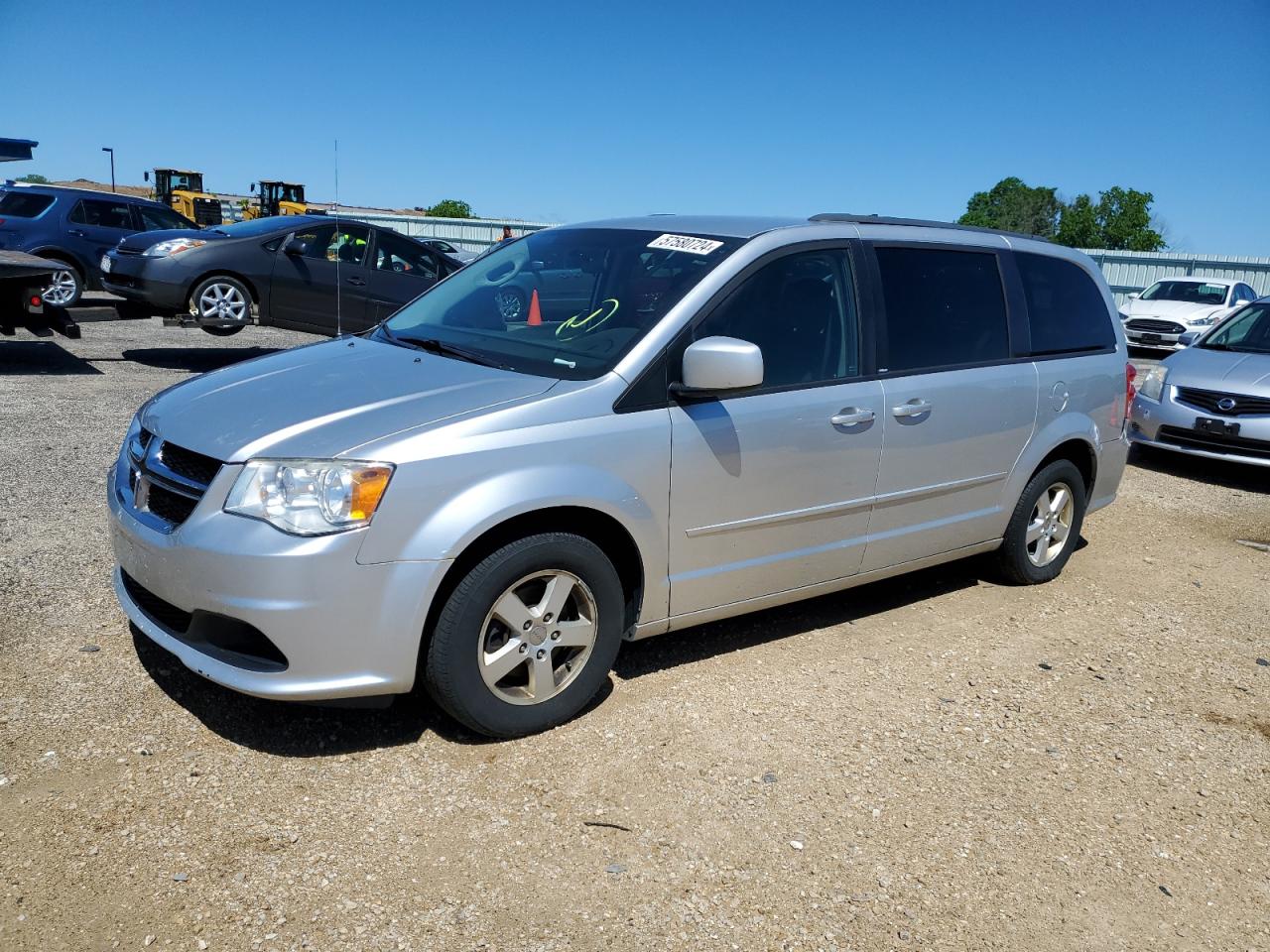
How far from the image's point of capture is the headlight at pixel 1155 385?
30.1 ft

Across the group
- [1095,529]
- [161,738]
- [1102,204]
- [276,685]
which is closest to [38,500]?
[161,738]

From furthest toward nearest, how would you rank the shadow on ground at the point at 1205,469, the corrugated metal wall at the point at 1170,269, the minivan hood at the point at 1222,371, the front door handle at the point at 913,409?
the corrugated metal wall at the point at 1170,269
the shadow on ground at the point at 1205,469
the minivan hood at the point at 1222,371
the front door handle at the point at 913,409

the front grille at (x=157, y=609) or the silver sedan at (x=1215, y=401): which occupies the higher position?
the silver sedan at (x=1215, y=401)

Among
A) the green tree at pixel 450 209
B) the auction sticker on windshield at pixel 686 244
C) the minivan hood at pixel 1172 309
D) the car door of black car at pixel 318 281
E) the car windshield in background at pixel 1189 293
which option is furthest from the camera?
the green tree at pixel 450 209

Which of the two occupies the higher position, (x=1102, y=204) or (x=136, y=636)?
(x=1102, y=204)

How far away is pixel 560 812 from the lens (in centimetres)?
321

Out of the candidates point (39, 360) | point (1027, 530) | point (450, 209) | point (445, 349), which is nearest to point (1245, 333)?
point (1027, 530)

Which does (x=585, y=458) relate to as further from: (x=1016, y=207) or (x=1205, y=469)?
(x=1016, y=207)

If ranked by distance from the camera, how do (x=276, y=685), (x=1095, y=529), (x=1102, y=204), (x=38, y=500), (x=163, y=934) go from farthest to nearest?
1. (x=1102, y=204)
2. (x=1095, y=529)
3. (x=38, y=500)
4. (x=276, y=685)
5. (x=163, y=934)

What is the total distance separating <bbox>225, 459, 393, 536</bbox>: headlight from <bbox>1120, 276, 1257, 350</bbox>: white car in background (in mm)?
18089

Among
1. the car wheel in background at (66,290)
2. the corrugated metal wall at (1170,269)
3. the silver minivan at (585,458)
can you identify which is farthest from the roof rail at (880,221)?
the corrugated metal wall at (1170,269)

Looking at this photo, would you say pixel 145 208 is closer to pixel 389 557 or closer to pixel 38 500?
pixel 38 500

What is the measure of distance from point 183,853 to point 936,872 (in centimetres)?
214

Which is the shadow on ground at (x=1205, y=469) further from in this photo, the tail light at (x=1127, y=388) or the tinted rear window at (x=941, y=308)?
the tinted rear window at (x=941, y=308)
